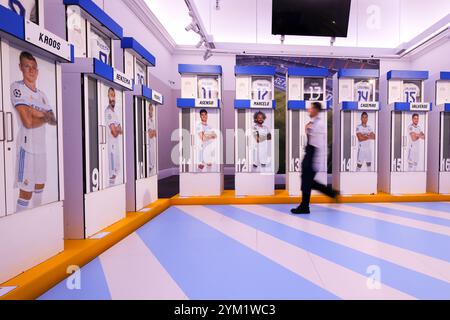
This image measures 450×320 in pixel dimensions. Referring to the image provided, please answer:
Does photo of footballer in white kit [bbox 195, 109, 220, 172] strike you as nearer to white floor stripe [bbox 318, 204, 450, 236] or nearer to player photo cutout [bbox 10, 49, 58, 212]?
white floor stripe [bbox 318, 204, 450, 236]

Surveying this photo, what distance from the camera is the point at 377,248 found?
9.17 ft

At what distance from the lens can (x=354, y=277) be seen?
214 cm

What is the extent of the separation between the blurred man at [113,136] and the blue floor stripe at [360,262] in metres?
1.82

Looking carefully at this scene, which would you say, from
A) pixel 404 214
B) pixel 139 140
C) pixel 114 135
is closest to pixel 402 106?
pixel 404 214

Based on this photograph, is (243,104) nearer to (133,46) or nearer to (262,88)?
(262,88)

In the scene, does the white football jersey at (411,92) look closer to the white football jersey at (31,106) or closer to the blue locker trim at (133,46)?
the blue locker trim at (133,46)

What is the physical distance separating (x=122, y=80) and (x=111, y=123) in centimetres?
52

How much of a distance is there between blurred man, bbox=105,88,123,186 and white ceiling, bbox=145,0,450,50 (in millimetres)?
4691

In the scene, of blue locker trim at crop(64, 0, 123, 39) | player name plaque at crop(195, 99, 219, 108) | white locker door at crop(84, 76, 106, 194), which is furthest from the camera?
player name plaque at crop(195, 99, 219, 108)

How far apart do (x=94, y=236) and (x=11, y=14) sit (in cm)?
197

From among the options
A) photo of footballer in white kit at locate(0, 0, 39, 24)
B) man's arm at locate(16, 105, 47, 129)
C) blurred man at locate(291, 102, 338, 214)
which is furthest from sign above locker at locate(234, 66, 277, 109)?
man's arm at locate(16, 105, 47, 129)

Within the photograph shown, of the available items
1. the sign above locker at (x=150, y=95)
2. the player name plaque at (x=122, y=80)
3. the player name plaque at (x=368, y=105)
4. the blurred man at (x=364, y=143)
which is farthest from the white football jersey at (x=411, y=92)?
the player name plaque at (x=122, y=80)

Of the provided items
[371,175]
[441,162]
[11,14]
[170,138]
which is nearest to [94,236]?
[11,14]

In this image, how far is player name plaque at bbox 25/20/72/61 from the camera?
1.91 metres
